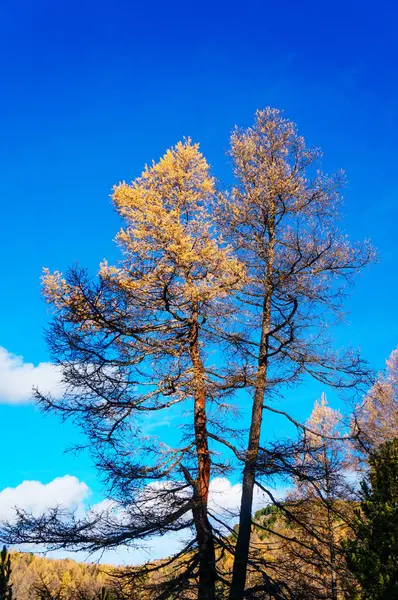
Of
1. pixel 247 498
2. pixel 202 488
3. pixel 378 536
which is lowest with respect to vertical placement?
pixel 378 536

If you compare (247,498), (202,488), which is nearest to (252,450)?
(247,498)

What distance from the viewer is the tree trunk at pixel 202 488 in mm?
9352

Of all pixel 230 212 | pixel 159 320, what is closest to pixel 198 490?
pixel 159 320

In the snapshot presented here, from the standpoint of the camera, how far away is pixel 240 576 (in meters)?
9.08

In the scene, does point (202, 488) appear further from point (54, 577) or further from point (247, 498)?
point (54, 577)

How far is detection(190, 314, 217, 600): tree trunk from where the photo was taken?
935 cm

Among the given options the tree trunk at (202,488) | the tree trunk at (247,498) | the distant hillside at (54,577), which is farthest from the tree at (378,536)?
the distant hillside at (54,577)

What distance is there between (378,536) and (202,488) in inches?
136

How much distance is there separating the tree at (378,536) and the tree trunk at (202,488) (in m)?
2.47

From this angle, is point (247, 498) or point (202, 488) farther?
point (202, 488)

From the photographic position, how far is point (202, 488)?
32.2 feet

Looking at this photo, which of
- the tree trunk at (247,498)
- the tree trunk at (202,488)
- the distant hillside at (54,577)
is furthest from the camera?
the distant hillside at (54,577)

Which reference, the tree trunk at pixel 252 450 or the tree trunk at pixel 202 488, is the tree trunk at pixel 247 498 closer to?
the tree trunk at pixel 252 450

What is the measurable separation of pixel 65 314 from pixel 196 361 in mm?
2682
